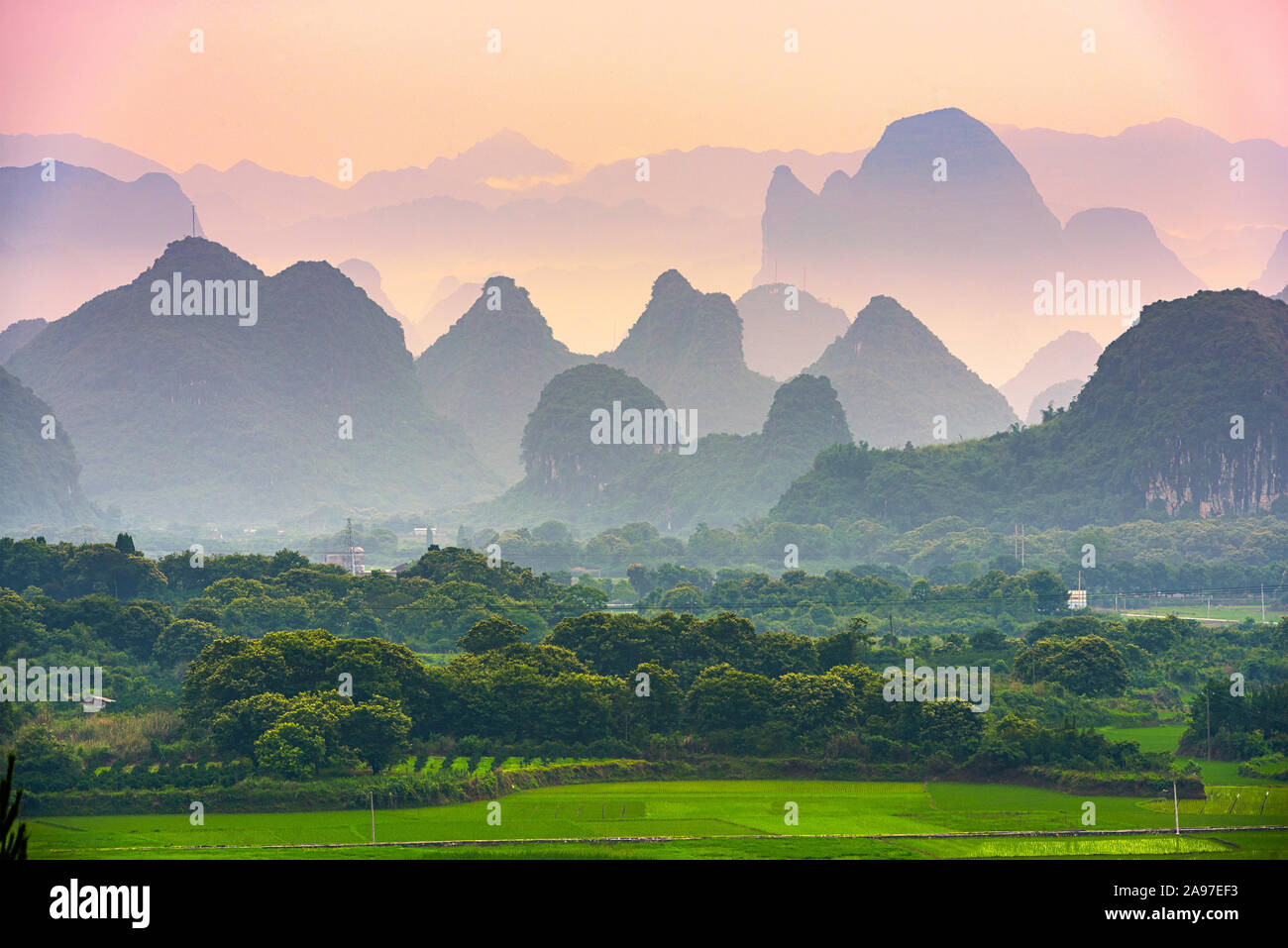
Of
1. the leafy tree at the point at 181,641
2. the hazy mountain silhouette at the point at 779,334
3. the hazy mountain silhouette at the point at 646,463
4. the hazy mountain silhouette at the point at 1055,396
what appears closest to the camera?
the leafy tree at the point at 181,641

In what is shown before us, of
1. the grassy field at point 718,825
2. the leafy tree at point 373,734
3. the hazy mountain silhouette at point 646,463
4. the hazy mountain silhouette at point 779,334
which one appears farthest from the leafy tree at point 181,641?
the hazy mountain silhouette at point 779,334

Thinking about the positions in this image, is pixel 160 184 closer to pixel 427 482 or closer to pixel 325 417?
pixel 325 417

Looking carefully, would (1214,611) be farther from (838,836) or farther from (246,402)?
(246,402)

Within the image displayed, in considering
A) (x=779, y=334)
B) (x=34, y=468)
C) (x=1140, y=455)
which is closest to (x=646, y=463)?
(x=1140, y=455)

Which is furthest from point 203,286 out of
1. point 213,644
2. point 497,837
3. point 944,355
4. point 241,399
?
point 497,837

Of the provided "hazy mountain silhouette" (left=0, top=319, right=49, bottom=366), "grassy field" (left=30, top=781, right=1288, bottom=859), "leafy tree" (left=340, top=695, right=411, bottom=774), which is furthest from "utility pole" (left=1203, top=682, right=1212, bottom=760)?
"hazy mountain silhouette" (left=0, top=319, right=49, bottom=366)

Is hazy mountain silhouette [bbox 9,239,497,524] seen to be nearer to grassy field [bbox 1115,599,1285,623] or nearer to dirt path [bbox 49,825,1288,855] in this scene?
grassy field [bbox 1115,599,1285,623]

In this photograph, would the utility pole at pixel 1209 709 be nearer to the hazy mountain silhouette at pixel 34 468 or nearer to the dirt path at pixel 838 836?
the dirt path at pixel 838 836
